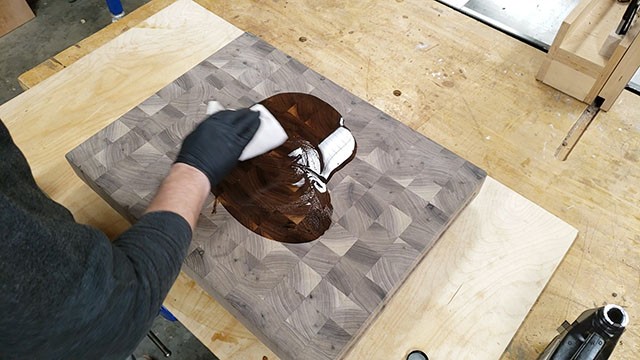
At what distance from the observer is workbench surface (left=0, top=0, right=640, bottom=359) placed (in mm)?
990

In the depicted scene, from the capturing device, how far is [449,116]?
128 centimetres

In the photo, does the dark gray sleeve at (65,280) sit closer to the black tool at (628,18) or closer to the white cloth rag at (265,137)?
the white cloth rag at (265,137)

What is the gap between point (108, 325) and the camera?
615 mm

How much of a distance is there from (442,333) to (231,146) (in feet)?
1.77

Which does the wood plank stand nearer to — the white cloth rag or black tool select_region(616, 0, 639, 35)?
the white cloth rag

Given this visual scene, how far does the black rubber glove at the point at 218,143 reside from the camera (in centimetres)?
90

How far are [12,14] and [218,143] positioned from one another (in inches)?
73.7

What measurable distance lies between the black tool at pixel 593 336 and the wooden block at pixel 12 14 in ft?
8.04

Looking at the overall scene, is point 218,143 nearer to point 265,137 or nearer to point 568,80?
point 265,137

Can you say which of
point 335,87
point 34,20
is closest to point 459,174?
→ point 335,87

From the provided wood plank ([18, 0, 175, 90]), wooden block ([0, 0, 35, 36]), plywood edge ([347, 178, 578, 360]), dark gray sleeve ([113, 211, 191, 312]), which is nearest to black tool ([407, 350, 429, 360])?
plywood edge ([347, 178, 578, 360])

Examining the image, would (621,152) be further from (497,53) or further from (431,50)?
(431,50)

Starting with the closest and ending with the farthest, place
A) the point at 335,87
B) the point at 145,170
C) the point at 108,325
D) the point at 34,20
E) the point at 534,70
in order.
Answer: the point at 108,325 → the point at 145,170 → the point at 335,87 → the point at 534,70 → the point at 34,20

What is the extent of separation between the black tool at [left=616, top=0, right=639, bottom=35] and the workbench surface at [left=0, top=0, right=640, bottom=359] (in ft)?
0.64
